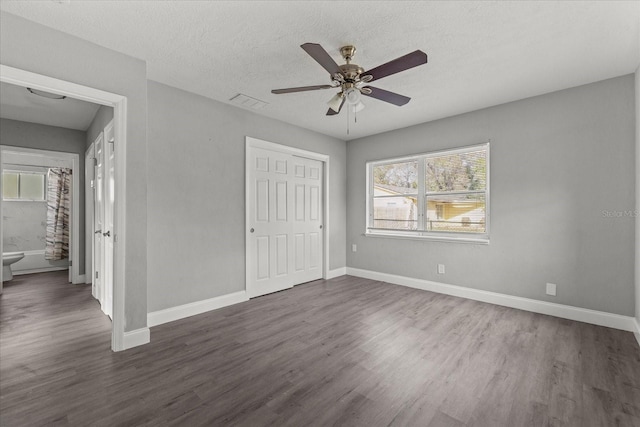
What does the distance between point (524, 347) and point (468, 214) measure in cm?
193

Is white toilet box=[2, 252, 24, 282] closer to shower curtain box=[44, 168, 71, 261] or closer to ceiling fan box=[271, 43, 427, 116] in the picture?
shower curtain box=[44, 168, 71, 261]

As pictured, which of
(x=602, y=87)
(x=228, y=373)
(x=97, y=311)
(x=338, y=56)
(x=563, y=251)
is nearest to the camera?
(x=228, y=373)

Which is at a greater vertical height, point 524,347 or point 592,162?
point 592,162

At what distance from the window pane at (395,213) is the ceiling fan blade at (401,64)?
9.32ft

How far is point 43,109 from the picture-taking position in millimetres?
3883

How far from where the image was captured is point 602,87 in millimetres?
3021

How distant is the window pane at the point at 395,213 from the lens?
4.67 metres

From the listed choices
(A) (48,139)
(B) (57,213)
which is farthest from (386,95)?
(B) (57,213)

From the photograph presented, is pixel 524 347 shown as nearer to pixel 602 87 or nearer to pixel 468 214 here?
pixel 468 214

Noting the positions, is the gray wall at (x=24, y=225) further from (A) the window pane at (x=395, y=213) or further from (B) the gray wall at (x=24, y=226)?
(A) the window pane at (x=395, y=213)

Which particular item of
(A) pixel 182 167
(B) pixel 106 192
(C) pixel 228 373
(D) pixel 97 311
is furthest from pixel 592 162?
(D) pixel 97 311

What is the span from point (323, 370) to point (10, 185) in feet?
24.8

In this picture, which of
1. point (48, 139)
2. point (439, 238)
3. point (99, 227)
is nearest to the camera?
point (99, 227)

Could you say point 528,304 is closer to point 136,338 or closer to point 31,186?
point 136,338
